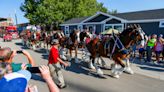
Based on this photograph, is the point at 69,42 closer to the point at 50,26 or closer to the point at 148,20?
the point at 148,20

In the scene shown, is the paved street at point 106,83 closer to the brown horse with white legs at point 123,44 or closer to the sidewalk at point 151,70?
the sidewalk at point 151,70

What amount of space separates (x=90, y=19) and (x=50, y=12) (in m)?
12.4

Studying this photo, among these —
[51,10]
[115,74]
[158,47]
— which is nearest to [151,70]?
[158,47]

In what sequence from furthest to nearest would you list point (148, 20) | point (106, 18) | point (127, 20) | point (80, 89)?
1. point (106, 18)
2. point (127, 20)
3. point (148, 20)
4. point (80, 89)

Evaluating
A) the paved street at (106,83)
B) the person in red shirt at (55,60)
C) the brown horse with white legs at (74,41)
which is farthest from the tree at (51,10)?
the person in red shirt at (55,60)

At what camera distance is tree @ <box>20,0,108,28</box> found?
41281 millimetres

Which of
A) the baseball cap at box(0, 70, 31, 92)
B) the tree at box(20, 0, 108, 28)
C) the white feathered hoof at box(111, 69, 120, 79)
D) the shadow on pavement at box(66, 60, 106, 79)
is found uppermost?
the tree at box(20, 0, 108, 28)

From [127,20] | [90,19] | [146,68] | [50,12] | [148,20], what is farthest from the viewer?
[50,12]

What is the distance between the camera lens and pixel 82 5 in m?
45.0

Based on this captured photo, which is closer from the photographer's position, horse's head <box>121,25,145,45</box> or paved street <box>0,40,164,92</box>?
paved street <box>0,40,164,92</box>

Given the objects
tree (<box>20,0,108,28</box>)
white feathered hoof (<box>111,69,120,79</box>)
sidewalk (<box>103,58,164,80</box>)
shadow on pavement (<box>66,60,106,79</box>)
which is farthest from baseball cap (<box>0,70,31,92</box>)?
tree (<box>20,0,108,28</box>)

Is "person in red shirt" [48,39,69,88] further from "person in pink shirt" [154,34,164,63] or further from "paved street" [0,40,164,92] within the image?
"person in pink shirt" [154,34,164,63]

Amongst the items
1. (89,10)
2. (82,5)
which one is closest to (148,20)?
(82,5)

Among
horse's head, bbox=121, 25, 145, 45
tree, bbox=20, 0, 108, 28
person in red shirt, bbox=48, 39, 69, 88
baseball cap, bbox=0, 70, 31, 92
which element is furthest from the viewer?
tree, bbox=20, 0, 108, 28
